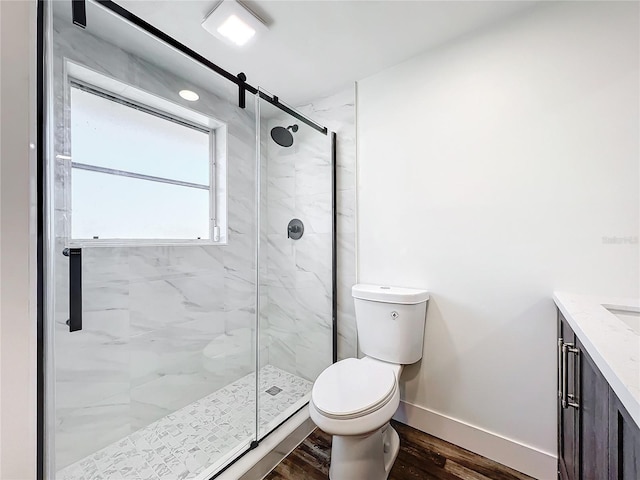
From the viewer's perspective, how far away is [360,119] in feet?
6.07

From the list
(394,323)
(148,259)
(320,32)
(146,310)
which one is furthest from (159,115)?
(394,323)

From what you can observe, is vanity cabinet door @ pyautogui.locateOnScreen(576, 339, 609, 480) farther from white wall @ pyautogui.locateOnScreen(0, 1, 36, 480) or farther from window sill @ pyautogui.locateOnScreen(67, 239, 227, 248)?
window sill @ pyautogui.locateOnScreen(67, 239, 227, 248)

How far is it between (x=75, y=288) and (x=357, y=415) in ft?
4.36

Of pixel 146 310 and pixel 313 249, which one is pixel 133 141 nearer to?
pixel 146 310

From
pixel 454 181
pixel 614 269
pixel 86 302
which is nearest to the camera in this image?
pixel 614 269

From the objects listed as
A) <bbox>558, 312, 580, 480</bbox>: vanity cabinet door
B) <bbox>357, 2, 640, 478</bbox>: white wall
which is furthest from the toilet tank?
<bbox>558, 312, 580, 480</bbox>: vanity cabinet door

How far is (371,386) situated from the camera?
3.99 feet

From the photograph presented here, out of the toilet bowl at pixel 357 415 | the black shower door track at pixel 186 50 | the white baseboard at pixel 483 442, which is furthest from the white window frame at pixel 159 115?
the white baseboard at pixel 483 442

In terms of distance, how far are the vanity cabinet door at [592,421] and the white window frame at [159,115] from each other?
1.82m

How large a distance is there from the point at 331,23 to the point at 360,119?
23.7 inches

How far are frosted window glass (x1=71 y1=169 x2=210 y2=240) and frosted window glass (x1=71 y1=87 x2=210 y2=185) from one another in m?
0.08

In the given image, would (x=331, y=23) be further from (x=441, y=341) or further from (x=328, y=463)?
(x=328, y=463)

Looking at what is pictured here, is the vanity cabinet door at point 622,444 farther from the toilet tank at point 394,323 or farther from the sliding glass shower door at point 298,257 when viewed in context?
the sliding glass shower door at point 298,257

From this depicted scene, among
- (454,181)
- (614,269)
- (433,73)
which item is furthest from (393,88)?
(614,269)
